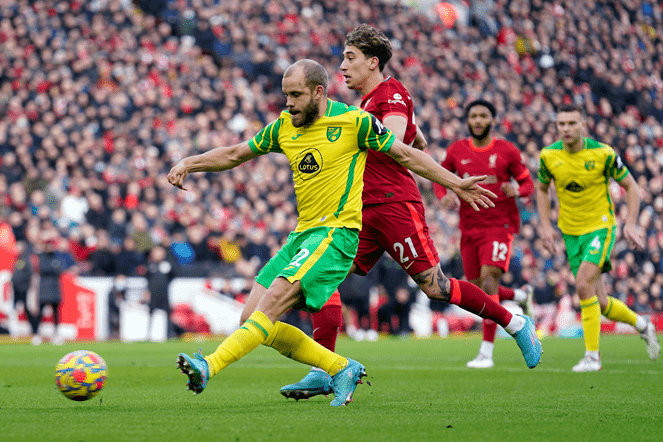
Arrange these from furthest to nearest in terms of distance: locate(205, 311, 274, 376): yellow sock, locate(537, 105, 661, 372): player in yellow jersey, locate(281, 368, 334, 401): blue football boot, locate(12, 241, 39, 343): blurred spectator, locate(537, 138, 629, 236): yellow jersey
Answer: locate(12, 241, 39, 343): blurred spectator → locate(537, 138, 629, 236): yellow jersey → locate(537, 105, 661, 372): player in yellow jersey → locate(281, 368, 334, 401): blue football boot → locate(205, 311, 274, 376): yellow sock

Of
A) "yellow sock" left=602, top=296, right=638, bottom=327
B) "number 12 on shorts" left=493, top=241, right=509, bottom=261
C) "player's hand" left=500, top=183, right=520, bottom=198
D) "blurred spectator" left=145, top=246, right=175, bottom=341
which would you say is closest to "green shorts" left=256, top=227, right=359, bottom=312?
"player's hand" left=500, top=183, right=520, bottom=198

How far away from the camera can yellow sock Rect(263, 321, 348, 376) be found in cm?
526

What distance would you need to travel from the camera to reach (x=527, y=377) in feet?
24.2

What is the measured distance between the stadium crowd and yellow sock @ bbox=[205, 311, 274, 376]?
11.5 m

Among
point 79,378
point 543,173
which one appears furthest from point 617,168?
point 79,378

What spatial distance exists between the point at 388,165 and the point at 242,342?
1821mm

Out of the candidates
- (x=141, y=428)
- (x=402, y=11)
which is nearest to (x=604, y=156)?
(x=141, y=428)

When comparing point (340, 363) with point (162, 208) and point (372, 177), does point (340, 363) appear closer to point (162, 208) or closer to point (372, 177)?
point (372, 177)

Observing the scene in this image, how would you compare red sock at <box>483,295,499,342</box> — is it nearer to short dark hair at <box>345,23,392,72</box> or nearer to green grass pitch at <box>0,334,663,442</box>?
green grass pitch at <box>0,334,663,442</box>

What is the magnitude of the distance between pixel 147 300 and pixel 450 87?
39.8ft

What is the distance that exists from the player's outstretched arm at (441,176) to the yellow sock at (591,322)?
12.2ft

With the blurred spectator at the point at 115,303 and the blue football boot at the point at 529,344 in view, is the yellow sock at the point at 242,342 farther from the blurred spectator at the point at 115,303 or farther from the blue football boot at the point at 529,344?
the blurred spectator at the point at 115,303

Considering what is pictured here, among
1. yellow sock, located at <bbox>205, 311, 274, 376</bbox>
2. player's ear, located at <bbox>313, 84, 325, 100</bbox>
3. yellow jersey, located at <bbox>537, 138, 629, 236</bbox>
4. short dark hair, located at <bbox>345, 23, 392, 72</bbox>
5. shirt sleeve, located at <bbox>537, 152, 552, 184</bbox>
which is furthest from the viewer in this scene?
shirt sleeve, located at <bbox>537, 152, 552, 184</bbox>

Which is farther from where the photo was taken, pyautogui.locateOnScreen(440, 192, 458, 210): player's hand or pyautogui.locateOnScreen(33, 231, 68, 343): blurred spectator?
pyautogui.locateOnScreen(33, 231, 68, 343): blurred spectator
